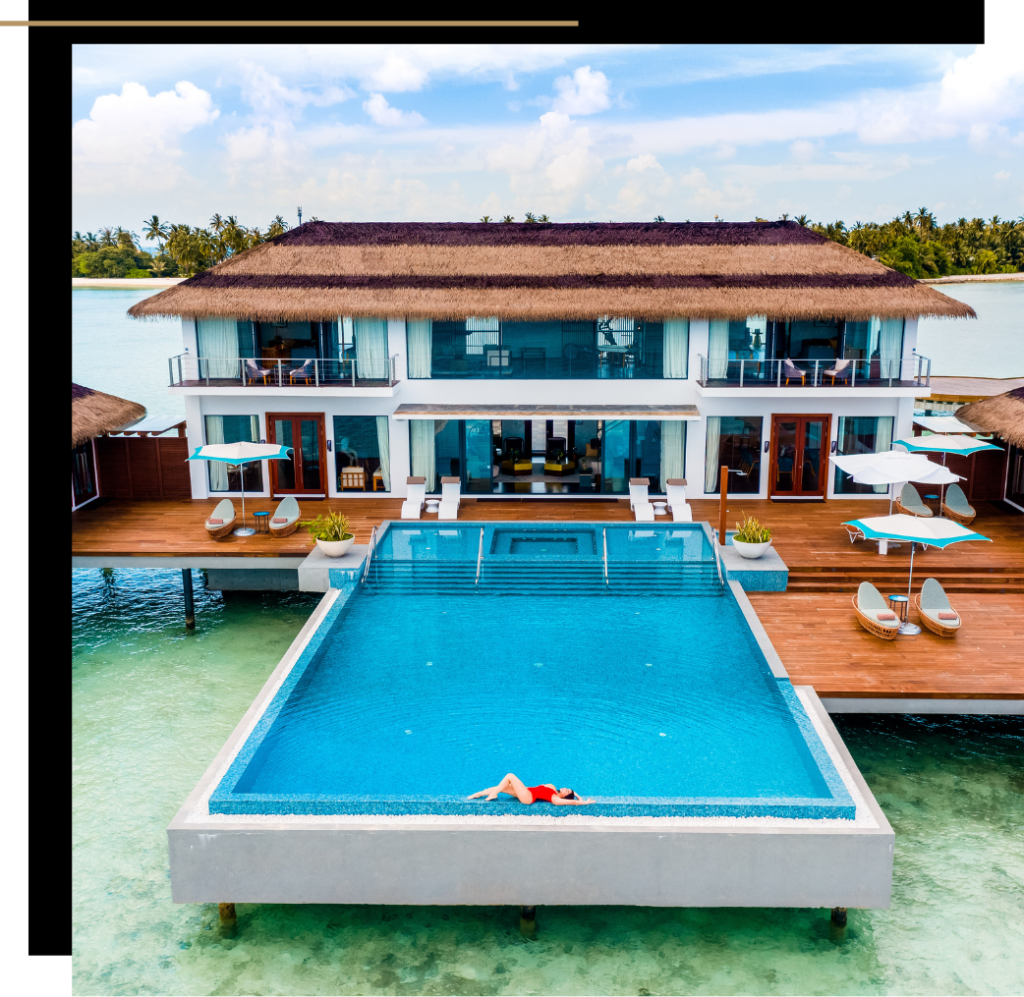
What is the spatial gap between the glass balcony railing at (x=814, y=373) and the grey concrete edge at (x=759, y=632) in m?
6.50

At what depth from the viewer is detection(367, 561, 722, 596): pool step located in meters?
17.1

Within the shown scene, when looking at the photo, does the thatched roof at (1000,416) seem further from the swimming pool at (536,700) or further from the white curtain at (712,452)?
the swimming pool at (536,700)

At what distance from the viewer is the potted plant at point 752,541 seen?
17.4 m

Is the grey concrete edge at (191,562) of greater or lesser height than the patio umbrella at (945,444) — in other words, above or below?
below

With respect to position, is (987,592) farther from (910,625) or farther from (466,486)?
(466,486)

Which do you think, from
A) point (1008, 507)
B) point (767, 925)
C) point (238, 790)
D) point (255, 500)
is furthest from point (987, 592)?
point (255, 500)

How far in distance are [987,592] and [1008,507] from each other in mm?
5784

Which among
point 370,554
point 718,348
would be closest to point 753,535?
point 718,348

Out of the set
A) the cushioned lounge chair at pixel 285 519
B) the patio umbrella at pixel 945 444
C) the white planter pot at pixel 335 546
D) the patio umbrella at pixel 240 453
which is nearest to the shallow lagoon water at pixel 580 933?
the white planter pot at pixel 335 546

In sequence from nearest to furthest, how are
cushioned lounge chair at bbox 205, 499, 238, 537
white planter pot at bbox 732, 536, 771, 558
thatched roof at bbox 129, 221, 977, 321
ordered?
1. white planter pot at bbox 732, 536, 771, 558
2. cushioned lounge chair at bbox 205, 499, 238, 537
3. thatched roof at bbox 129, 221, 977, 321

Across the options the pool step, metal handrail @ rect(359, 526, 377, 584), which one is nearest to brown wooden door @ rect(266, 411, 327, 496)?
metal handrail @ rect(359, 526, 377, 584)

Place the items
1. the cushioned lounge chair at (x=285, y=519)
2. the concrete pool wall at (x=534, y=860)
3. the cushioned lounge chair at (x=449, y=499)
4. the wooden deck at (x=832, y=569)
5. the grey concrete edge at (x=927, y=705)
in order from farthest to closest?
the cushioned lounge chair at (x=449, y=499) < the cushioned lounge chair at (x=285, y=519) < the wooden deck at (x=832, y=569) < the grey concrete edge at (x=927, y=705) < the concrete pool wall at (x=534, y=860)

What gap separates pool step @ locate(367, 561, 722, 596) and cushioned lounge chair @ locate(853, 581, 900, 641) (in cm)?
262

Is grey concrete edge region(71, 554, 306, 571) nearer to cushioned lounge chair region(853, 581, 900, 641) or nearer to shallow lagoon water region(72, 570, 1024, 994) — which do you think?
shallow lagoon water region(72, 570, 1024, 994)
